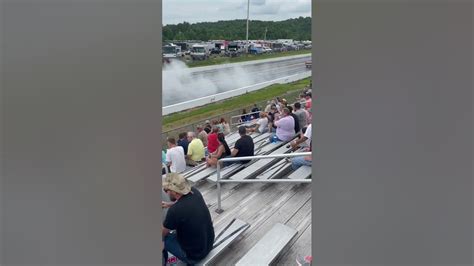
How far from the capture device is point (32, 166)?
75cm

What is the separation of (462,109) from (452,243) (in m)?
0.31

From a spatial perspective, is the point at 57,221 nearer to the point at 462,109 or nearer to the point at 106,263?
the point at 106,263

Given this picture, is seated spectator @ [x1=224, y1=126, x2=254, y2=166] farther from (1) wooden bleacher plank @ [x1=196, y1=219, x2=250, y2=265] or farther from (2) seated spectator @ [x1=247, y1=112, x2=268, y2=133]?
(2) seated spectator @ [x1=247, y1=112, x2=268, y2=133]

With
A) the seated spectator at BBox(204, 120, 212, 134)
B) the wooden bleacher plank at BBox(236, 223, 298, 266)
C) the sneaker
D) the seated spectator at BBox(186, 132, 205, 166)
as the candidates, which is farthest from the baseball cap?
the seated spectator at BBox(204, 120, 212, 134)

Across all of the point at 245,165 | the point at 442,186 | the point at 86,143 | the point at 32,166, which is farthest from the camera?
the point at 245,165

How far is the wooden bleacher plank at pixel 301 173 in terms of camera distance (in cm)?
366

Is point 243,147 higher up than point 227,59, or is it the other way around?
point 227,59

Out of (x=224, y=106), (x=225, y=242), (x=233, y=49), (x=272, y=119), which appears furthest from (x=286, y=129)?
(x=233, y=49)

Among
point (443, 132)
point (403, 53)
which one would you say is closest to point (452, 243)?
point (443, 132)

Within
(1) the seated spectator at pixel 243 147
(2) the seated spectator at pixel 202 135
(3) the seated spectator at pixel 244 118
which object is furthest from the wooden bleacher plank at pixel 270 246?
(3) the seated spectator at pixel 244 118

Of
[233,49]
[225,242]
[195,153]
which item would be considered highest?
[233,49]

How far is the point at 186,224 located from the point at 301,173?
1.53 metres

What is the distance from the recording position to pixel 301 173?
3734 mm

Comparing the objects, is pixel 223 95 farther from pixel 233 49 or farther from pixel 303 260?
pixel 303 260
